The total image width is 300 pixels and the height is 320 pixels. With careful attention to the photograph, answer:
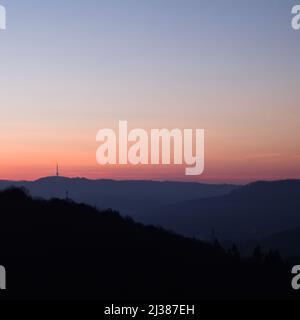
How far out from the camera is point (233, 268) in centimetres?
6581

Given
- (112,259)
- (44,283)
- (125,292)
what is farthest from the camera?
(112,259)

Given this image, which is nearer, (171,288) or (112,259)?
(171,288)

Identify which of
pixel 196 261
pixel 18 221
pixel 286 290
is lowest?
pixel 286 290

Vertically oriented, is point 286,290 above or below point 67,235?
below

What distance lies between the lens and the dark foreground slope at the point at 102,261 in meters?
44.5

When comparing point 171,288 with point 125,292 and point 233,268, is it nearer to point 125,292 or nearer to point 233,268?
point 125,292

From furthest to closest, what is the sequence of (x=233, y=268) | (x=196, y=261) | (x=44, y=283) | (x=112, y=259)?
(x=233, y=268)
(x=196, y=261)
(x=112, y=259)
(x=44, y=283)

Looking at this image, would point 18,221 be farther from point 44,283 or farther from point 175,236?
point 175,236

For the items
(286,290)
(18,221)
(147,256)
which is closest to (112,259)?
(147,256)

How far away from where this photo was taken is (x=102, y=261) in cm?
5094

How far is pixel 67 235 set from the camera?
2144 inches

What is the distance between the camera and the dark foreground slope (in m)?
44.5
